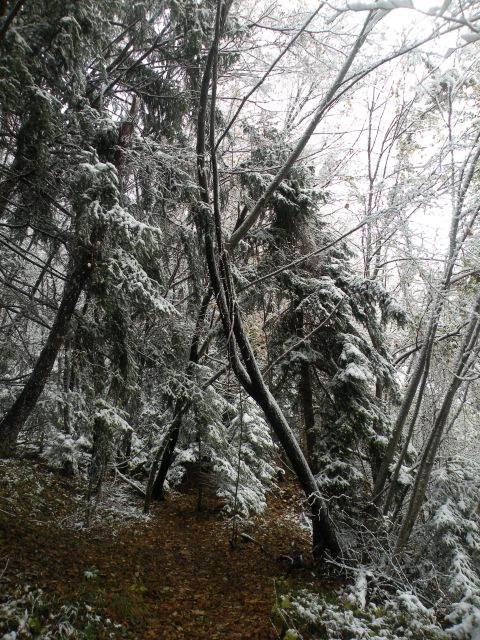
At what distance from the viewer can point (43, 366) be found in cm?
506

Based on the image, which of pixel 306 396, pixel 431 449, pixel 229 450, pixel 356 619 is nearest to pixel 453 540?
pixel 431 449

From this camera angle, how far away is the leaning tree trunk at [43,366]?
4879mm

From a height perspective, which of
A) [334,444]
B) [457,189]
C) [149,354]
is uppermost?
[457,189]

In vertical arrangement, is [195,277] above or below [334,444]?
above

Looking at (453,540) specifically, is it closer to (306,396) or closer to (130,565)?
(306,396)

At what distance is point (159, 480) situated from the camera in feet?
27.8

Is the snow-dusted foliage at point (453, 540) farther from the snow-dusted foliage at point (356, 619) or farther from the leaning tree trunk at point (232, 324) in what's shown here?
the leaning tree trunk at point (232, 324)

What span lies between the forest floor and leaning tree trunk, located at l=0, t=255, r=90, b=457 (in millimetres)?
962

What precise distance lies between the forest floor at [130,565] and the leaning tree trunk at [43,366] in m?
0.96

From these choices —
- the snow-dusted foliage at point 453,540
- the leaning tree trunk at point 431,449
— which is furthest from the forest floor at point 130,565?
the snow-dusted foliage at point 453,540

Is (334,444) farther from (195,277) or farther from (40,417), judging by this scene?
(40,417)

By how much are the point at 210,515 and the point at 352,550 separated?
3.33m

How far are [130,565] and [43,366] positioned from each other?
9.93 ft

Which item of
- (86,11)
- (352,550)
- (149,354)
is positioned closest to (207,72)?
(86,11)
